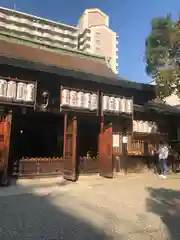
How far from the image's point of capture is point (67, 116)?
10523mm

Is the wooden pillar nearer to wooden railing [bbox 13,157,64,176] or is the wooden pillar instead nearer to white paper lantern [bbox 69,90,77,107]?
wooden railing [bbox 13,157,64,176]

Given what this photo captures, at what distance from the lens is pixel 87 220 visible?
17.1 ft

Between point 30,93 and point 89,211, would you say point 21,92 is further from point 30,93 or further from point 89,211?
point 89,211

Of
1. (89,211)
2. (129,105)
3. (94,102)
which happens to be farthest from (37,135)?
(89,211)

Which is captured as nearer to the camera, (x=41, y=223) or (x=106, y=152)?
(x=41, y=223)

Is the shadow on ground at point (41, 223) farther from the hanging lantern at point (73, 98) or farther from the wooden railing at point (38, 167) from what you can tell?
the hanging lantern at point (73, 98)

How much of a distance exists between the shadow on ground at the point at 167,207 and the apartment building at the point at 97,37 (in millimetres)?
63387

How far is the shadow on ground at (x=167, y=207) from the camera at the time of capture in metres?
4.82

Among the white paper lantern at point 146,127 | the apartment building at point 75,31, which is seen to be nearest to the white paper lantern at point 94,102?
the white paper lantern at point 146,127

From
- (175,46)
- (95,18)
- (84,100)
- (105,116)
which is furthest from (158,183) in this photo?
(95,18)

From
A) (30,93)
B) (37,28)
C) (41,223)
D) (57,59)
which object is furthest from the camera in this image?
(37,28)

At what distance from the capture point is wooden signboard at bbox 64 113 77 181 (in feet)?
32.6

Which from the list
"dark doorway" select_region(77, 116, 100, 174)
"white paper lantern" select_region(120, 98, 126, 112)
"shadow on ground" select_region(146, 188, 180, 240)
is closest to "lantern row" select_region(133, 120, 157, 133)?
"white paper lantern" select_region(120, 98, 126, 112)

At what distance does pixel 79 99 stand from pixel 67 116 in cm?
95
